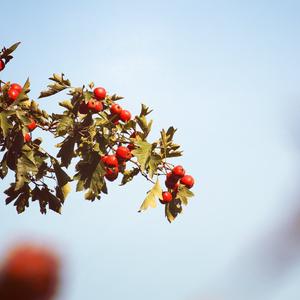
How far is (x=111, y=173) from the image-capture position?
5332mm

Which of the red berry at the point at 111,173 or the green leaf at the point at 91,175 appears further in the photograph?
the red berry at the point at 111,173

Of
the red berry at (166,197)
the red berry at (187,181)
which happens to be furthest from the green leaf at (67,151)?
the red berry at (187,181)

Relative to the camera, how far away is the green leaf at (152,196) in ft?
17.6

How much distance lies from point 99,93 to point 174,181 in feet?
5.97

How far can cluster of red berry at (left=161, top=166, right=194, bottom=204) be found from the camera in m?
5.53

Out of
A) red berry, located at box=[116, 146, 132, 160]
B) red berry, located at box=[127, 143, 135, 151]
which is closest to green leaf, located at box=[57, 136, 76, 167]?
red berry, located at box=[116, 146, 132, 160]

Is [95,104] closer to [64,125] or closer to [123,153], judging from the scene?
[64,125]

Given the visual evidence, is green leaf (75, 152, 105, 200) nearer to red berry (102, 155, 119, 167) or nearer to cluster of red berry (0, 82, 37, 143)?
red berry (102, 155, 119, 167)

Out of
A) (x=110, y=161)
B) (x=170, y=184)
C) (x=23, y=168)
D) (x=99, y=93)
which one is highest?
(x=99, y=93)

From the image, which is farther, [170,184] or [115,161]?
[170,184]

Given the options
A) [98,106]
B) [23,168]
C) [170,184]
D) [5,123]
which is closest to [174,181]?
[170,184]

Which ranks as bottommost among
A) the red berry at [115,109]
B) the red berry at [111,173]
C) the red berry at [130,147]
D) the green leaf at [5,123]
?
the red berry at [111,173]

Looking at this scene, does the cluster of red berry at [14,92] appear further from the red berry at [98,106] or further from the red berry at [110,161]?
the red berry at [110,161]

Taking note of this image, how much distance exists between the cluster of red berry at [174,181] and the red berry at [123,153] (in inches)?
29.3
